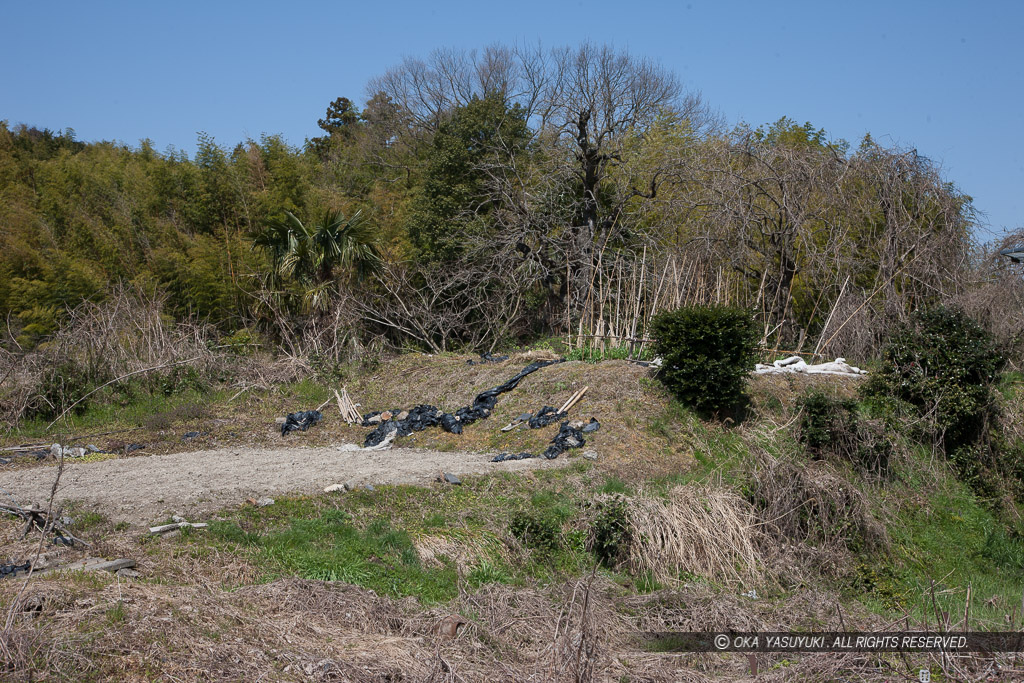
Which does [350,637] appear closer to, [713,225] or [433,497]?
[433,497]

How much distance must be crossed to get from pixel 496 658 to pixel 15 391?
30.0 feet

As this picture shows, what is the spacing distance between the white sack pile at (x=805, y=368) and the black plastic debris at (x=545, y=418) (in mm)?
3097

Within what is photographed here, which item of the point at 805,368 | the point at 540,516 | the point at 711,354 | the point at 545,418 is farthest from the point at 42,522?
the point at 805,368

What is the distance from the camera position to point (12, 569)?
4.62 metres

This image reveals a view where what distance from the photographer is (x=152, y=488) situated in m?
6.82

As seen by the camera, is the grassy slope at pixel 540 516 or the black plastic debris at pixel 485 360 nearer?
the grassy slope at pixel 540 516

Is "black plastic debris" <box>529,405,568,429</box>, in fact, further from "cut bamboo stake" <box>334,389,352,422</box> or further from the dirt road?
Result: "cut bamboo stake" <box>334,389,352,422</box>

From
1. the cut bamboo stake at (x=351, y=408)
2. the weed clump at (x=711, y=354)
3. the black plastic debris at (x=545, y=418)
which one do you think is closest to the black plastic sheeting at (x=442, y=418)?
the cut bamboo stake at (x=351, y=408)

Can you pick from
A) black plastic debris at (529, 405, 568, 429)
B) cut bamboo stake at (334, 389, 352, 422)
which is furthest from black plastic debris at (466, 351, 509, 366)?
black plastic debris at (529, 405, 568, 429)

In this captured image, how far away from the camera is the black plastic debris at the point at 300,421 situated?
10070mm

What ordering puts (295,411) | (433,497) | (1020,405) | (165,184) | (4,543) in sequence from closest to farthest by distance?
(4,543)
(433,497)
(1020,405)
(295,411)
(165,184)

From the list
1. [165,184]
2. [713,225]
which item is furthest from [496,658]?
[165,184]

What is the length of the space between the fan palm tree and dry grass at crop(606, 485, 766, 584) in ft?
29.8

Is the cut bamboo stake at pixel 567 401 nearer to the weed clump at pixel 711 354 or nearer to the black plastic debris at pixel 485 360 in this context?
the weed clump at pixel 711 354
